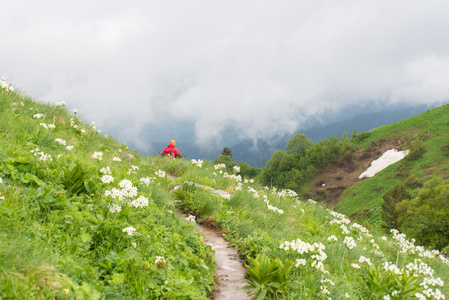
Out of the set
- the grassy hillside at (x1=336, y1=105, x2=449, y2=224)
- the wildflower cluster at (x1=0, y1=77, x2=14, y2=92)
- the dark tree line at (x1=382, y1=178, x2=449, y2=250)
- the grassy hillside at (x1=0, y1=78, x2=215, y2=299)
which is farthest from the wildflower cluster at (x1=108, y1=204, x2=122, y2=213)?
the grassy hillside at (x1=336, y1=105, x2=449, y2=224)

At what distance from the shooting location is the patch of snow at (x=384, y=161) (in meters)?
101

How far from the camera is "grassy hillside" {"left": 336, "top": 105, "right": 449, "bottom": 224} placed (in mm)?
80938

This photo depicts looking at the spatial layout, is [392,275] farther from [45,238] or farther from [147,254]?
[45,238]

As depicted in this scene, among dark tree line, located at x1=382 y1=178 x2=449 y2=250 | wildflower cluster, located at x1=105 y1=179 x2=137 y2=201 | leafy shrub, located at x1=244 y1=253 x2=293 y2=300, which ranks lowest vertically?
dark tree line, located at x1=382 y1=178 x2=449 y2=250

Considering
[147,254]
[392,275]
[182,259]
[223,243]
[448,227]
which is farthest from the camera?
[448,227]

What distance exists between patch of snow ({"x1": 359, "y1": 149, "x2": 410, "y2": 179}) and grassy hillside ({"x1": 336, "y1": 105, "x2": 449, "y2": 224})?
2977 mm

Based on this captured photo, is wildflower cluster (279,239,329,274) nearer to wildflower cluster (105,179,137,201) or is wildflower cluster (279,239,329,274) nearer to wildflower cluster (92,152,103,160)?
wildflower cluster (105,179,137,201)

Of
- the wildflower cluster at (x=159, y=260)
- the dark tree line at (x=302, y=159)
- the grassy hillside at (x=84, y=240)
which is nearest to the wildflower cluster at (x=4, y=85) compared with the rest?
the grassy hillside at (x=84, y=240)

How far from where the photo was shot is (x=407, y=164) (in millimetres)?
93125

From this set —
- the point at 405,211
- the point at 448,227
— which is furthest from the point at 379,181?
the point at 448,227

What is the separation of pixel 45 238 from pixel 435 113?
5201 inches

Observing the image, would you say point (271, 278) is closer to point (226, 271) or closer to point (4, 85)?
point (226, 271)

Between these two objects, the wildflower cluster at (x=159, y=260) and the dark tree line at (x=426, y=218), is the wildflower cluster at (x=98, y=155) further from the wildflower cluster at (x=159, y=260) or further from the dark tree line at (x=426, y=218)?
the dark tree line at (x=426, y=218)

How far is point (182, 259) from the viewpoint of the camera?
4.60 m
